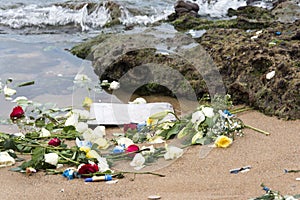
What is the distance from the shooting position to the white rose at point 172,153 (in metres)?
3.67

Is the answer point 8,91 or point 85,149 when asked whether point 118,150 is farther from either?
point 8,91

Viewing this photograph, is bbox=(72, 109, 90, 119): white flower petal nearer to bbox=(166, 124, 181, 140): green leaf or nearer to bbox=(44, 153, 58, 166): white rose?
bbox=(166, 124, 181, 140): green leaf

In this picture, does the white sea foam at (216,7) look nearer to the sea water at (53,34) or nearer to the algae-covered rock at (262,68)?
the sea water at (53,34)

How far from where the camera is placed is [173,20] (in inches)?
352

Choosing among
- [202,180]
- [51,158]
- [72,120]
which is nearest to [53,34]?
[72,120]

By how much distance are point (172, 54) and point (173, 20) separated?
3149 mm

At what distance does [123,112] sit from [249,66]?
4.04 feet

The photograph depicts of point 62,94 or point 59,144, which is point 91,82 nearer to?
point 62,94

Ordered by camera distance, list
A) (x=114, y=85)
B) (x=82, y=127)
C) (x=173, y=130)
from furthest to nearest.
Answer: (x=114, y=85)
(x=82, y=127)
(x=173, y=130)

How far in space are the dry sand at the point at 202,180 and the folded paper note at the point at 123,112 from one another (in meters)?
0.94

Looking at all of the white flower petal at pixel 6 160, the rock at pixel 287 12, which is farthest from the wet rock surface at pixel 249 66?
the rock at pixel 287 12

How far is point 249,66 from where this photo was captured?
5004 mm

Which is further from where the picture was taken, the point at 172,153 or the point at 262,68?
the point at 262,68

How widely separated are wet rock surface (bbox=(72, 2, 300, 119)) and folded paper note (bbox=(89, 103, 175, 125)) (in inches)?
25.4
